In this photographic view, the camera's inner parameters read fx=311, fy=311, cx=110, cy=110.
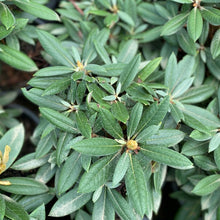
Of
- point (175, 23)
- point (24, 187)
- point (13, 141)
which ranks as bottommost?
point (24, 187)

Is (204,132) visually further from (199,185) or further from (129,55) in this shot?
(129,55)

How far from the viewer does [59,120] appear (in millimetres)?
973

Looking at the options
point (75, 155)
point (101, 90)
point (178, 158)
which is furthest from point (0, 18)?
point (178, 158)

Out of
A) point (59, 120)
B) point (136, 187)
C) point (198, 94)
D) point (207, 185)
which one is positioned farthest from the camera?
point (198, 94)

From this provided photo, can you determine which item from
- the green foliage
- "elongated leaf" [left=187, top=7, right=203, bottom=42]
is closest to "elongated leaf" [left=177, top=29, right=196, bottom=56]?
the green foliage

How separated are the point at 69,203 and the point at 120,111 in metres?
0.37

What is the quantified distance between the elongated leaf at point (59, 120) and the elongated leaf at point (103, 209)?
0.25 meters

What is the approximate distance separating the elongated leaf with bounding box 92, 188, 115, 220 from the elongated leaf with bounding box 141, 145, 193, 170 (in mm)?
243

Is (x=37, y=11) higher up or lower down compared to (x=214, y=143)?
higher up

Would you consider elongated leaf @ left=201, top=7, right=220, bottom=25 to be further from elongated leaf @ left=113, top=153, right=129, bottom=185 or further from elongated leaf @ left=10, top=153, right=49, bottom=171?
elongated leaf @ left=10, top=153, right=49, bottom=171

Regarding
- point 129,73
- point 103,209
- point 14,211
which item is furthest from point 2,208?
point 129,73

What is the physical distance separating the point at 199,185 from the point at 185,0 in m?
0.64

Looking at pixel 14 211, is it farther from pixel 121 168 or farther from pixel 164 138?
pixel 164 138

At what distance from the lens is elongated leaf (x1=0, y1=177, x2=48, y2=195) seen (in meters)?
1.08
